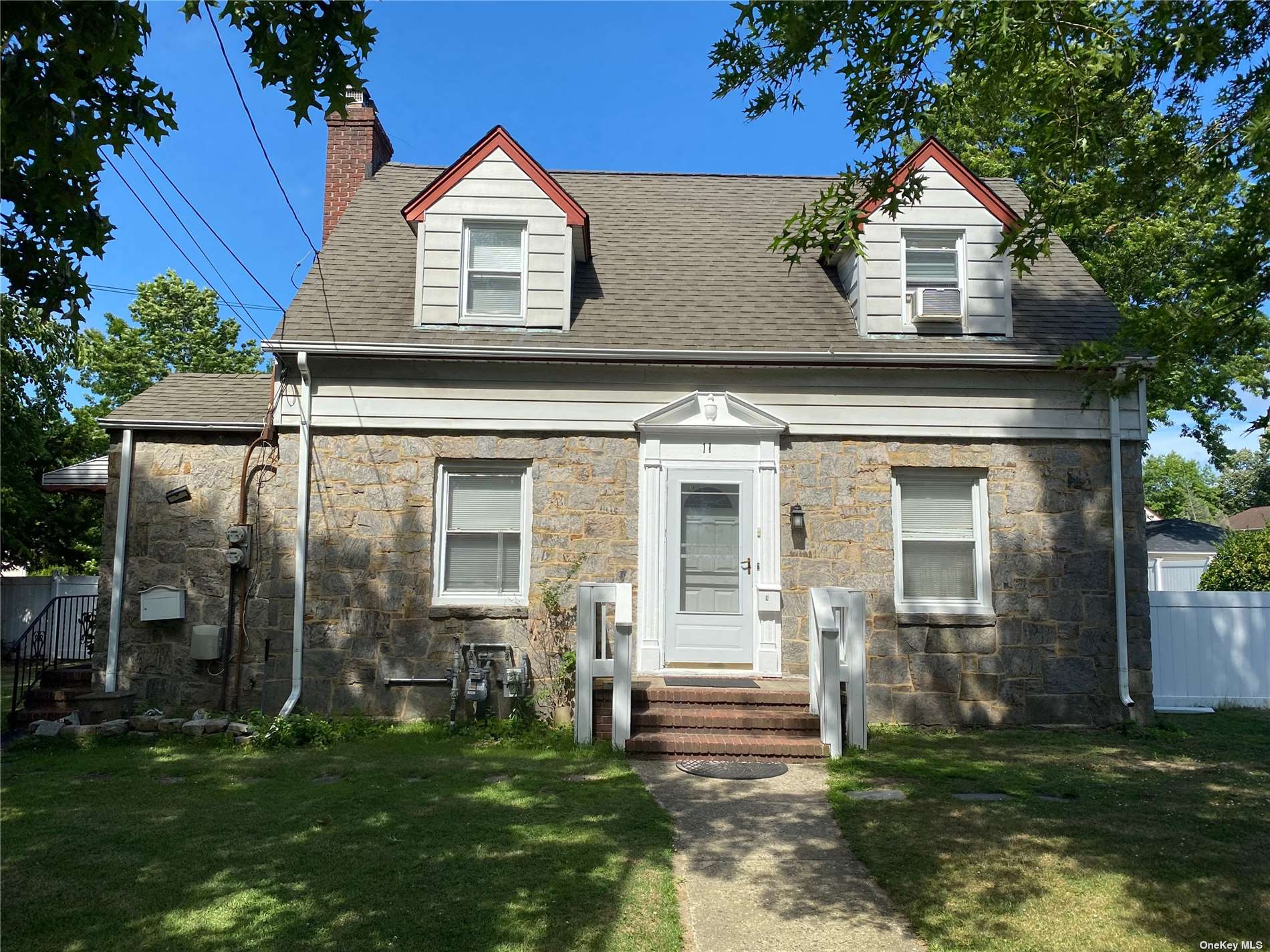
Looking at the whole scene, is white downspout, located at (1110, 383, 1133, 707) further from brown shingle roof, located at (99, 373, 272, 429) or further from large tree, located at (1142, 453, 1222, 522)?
large tree, located at (1142, 453, 1222, 522)

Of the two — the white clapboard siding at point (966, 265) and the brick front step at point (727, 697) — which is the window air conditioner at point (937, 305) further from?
the brick front step at point (727, 697)

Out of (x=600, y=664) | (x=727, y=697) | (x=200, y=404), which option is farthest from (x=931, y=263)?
(x=200, y=404)

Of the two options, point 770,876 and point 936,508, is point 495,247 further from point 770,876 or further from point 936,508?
point 770,876

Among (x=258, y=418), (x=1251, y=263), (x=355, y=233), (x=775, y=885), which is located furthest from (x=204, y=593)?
(x=1251, y=263)

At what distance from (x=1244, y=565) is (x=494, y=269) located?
12.5 m

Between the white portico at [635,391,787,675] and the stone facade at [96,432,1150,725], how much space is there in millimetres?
192

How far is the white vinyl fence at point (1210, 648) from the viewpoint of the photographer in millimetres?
12594

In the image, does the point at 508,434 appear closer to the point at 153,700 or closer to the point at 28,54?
the point at 153,700

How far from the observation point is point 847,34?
20.5ft

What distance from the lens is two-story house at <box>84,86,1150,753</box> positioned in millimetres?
9859

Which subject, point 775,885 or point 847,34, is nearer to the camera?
point 775,885

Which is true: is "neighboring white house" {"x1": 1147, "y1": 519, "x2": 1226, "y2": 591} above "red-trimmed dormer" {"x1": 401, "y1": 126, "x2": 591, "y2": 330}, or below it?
below

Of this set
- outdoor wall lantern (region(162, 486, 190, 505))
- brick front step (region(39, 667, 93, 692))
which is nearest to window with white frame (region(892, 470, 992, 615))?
outdoor wall lantern (region(162, 486, 190, 505))

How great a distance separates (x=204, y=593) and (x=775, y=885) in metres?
7.61
